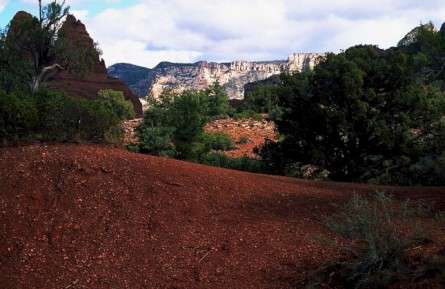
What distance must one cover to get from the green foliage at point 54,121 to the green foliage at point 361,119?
17.0 feet

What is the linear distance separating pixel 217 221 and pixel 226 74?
404 feet

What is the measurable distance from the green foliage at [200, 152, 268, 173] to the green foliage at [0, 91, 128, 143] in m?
4.65

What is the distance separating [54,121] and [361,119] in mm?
7072

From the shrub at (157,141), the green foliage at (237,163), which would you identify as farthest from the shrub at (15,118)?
the green foliage at (237,163)

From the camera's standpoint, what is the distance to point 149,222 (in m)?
6.67

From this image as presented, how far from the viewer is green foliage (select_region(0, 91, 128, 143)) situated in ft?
30.1

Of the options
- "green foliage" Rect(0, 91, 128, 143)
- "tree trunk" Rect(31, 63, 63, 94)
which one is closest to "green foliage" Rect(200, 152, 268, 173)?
"green foliage" Rect(0, 91, 128, 143)

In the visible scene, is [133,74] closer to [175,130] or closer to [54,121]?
[175,130]

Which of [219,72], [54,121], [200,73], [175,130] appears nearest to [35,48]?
[175,130]

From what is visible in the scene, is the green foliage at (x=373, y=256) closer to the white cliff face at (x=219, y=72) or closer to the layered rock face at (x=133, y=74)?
the white cliff face at (x=219, y=72)

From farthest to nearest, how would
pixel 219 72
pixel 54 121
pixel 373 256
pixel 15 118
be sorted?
pixel 219 72 < pixel 54 121 < pixel 15 118 < pixel 373 256

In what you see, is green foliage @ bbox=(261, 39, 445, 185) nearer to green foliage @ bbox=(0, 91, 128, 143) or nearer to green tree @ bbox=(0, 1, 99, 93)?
green foliage @ bbox=(0, 91, 128, 143)

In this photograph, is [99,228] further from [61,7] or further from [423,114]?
[61,7]

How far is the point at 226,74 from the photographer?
422ft
